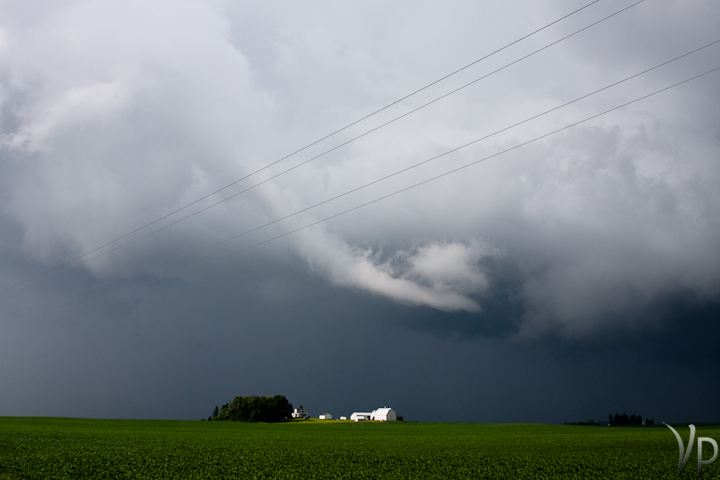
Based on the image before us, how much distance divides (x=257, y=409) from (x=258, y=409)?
279 mm

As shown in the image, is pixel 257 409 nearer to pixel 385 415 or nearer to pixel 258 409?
pixel 258 409

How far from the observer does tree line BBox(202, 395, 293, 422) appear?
399ft

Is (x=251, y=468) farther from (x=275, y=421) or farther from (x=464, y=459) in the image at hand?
(x=275, y=421)

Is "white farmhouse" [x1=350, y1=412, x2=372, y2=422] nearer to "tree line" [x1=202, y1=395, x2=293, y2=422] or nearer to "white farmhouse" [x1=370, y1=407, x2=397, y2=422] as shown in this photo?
"white farmhouse" [x1=370, y1=407, x2=397, y2=422]

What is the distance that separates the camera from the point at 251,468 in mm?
25000

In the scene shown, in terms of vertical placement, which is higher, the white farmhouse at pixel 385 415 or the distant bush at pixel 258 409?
the distant bush at pixel 258 409

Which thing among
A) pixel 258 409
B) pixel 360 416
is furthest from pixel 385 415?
pixel 258 409

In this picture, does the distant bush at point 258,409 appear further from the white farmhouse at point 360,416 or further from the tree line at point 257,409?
the white farmhouse at point 360,416

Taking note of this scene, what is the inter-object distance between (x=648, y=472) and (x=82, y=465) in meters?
29.2

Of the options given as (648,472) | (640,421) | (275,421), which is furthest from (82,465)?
(640,421)

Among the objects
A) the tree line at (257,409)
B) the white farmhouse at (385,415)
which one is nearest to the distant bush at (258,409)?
the tree line at (257,409)

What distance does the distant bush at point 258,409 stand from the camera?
121750mm

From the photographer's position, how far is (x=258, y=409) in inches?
4801

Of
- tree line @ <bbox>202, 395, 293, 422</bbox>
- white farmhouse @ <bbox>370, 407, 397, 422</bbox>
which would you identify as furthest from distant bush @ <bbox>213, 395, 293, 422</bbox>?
white farmhouse @ <bbox>370, 407, 397, 422</bbox>
